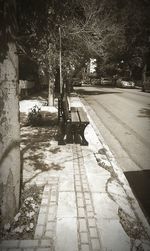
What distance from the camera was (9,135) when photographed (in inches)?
142

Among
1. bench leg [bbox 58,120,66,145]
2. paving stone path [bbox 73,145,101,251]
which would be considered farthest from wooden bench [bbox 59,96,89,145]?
paving stone path [bbox 73,145,101,251]

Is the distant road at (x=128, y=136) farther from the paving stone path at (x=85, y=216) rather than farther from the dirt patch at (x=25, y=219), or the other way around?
the dirt patch at (x=25, y=219)

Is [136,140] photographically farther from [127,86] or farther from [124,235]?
[127,86]

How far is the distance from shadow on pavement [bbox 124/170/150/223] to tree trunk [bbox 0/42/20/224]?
2.14 metres

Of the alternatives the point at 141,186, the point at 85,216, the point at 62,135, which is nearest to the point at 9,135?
the point at 85,216

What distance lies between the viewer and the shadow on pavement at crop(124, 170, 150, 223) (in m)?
4.55

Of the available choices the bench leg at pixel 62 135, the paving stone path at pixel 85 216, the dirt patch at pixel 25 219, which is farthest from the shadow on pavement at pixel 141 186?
the bench leg at pixel 62 135

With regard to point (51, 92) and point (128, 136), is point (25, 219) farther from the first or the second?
point (51, 92)

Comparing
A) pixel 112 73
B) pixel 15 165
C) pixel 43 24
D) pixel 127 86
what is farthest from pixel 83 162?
pixel 112 73

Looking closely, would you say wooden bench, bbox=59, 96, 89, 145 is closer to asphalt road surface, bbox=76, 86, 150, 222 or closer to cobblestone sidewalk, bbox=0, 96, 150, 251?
asphalt road surface, bbox=76, 86, 150, 222

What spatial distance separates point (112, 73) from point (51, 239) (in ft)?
159

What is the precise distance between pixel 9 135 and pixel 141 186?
296cm

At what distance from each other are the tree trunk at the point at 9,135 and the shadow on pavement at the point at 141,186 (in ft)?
7.03

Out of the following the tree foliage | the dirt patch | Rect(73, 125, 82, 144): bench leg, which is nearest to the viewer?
the dirt patch
